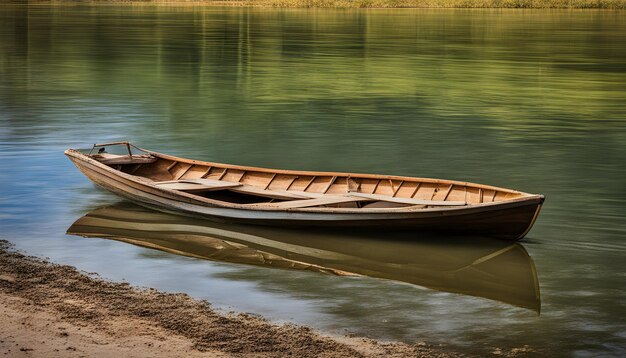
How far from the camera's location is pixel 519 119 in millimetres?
31703

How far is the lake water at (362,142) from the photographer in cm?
1284

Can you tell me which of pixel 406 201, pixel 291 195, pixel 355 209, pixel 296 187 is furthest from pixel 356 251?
pixel 296 187

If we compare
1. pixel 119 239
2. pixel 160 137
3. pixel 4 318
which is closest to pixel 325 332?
pixel 4 318

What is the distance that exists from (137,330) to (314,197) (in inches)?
241

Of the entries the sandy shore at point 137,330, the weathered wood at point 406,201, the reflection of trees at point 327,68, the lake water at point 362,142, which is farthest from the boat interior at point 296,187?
the reflection of trees at point 327,68

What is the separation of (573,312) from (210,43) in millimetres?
55779

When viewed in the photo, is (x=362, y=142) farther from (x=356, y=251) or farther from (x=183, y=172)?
(x=356, y=251)

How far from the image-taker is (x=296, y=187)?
17484mm

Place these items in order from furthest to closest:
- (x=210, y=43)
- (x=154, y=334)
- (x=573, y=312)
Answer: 1. (x=210, y=43)
2. (x=573, y=312)
3. (x=154, y=334)

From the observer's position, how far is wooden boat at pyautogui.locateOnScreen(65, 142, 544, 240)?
15.4 metres

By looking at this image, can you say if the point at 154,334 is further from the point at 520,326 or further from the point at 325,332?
the point at 520,326

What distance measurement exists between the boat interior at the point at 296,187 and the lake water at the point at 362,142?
0.69 m

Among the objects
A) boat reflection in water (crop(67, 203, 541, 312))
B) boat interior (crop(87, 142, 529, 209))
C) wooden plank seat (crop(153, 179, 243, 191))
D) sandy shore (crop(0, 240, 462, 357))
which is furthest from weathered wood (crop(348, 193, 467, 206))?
sandy shore (crop(0, 240, 462, 357))

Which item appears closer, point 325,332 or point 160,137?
point 325,332
